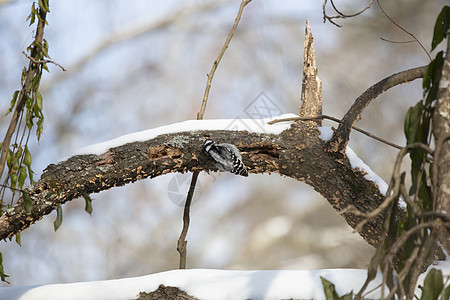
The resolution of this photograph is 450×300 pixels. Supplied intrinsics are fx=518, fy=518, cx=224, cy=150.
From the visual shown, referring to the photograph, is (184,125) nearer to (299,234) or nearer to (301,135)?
(301,135)

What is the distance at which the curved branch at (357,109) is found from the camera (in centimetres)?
126

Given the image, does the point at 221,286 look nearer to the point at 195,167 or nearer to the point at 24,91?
the point at 195,167

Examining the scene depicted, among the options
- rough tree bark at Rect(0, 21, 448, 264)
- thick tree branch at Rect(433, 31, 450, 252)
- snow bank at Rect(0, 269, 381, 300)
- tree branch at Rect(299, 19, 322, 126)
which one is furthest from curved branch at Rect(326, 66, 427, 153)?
thick tree branch at Rect(433, 31, 450, 252)

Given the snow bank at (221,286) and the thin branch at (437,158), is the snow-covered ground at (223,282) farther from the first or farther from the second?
the thin branch at (437,158)

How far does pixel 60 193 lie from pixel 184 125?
0.35 m

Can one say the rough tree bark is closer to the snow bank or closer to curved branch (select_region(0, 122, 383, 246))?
curved branch (select_region(0, 122, 383, 246))

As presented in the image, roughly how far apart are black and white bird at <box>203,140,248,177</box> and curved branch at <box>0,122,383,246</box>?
0.03 metres

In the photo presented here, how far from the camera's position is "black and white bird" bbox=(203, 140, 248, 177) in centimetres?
123

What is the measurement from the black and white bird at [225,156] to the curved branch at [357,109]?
23 cm

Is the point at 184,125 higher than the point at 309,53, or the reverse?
the point at 309,53

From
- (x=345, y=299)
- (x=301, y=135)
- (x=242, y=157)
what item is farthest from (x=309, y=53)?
(x=345, y=299)

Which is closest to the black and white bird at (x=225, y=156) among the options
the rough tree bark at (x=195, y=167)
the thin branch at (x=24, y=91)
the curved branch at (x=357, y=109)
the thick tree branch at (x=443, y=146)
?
the rough tree bark at (x=195, y=167)

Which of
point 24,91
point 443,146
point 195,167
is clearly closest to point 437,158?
point 443,146

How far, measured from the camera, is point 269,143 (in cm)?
131
